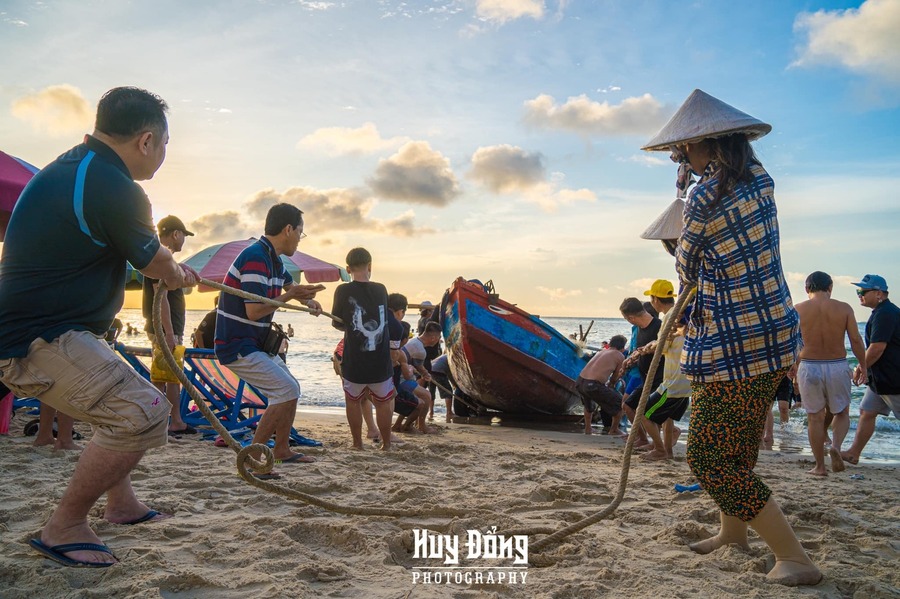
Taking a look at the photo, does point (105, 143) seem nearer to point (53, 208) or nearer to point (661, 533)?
point (53, 208)

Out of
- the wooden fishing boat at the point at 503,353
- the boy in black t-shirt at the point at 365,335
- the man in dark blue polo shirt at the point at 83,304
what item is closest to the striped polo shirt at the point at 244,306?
the boy in black t-shirt at the point at 365,335

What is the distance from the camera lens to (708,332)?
280 centimetres

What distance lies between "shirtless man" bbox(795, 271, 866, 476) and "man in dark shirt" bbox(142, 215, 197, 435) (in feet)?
18.2

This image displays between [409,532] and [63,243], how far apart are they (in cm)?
200

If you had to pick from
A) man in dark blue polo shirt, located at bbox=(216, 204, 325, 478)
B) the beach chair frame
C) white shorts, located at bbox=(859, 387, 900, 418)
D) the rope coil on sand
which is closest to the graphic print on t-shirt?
man in dark blue polo shirt, located at bbox=(216, 204, 325, 478)

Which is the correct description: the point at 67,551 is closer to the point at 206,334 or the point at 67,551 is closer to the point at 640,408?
the point at 640,408

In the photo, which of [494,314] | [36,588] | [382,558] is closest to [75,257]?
A: [36,588]

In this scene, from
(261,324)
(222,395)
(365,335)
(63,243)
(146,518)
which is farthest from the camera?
(222,395)

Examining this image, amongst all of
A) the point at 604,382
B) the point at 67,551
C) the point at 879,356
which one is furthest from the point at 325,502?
the point at 604,382

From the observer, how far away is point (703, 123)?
2832 millimetres

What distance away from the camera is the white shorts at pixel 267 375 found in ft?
15.3

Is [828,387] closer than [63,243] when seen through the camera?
No

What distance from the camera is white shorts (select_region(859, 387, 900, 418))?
6047 mm

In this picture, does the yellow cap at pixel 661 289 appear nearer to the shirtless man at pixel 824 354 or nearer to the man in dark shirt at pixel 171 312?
the shirtless man at pixel 824 354
